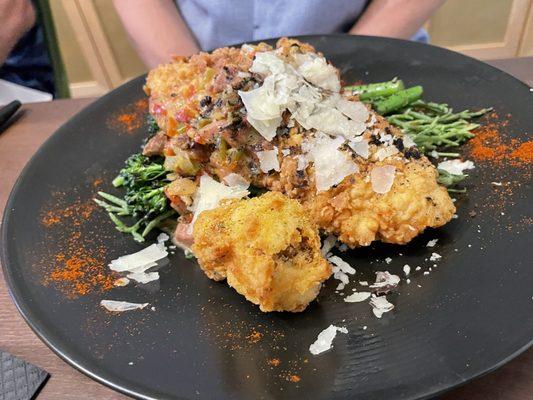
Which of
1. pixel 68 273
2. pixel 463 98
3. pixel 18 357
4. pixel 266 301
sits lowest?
pixel 18 357

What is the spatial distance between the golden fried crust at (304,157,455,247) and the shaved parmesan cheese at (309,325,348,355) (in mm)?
320

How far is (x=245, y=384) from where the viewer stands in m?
1.33

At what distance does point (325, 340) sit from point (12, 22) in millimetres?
3194

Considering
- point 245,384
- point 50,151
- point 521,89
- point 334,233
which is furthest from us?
point 50,151

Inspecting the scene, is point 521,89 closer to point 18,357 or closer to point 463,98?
point 463,98

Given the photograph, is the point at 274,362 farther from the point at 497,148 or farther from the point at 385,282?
the point at 497,148

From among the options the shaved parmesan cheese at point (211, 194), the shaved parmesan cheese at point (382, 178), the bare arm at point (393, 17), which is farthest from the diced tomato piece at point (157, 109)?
the bare arm at point (393, 17)

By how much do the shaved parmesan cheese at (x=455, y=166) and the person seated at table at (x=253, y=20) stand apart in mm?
1289

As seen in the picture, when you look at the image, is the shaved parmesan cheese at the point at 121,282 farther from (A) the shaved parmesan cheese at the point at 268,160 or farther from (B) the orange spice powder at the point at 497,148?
(B) the orange spice powder at the point at 497,148

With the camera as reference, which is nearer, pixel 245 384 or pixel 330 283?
pixel 245 384

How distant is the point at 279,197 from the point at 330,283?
0.33 m

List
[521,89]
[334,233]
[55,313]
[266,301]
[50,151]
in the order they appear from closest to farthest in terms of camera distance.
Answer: [266,301]
[55,313]
[334,233]
[521,89]
[50,151]

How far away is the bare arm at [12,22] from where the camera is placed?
336cm

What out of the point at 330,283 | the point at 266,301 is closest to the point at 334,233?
the point at 330,283
